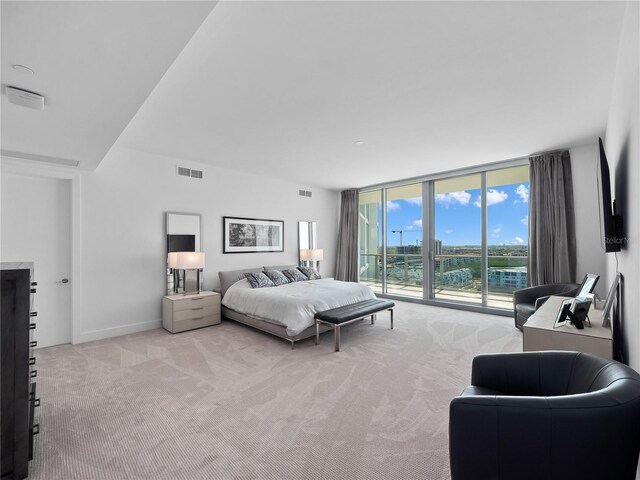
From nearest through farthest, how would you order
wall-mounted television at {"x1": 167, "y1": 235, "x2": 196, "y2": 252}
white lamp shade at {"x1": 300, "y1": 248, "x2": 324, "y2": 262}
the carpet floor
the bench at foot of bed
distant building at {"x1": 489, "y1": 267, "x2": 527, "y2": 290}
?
the carpet floor
the bench at foot of bed
wall-mounted television at {"x1": 167, "y1": 235, "x2": 196, "y2": 252}
distant building at {"x1": 489, "y1": 267, "x2": 527, "y2": 290}
white lamp shade at {"x1": 300, "y1": 248, "x2": 324, "y2": 262}

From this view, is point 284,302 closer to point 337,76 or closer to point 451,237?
point 337,76

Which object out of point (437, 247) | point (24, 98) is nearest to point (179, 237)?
point (24, 98)

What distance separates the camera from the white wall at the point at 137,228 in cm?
412

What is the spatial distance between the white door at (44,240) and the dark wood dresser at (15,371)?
286 centimetres

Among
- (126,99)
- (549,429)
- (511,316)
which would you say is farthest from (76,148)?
(511,316)

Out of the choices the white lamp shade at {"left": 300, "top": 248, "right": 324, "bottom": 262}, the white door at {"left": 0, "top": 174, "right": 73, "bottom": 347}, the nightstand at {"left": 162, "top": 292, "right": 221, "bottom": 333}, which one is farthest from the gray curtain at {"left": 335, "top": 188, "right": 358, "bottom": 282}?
the white door at {"left": 0, "top": 174, "right": 73, "bottom": 347}

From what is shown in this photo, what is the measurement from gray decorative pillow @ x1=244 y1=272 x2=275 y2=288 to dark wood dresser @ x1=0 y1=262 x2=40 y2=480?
3411mm

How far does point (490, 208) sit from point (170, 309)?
5.91m

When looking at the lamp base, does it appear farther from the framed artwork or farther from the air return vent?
the air return vent

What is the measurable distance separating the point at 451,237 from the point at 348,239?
2.52 meters

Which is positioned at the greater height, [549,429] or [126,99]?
[126,99]

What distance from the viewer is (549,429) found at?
1152 millimetres

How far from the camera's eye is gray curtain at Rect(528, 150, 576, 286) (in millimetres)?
4555

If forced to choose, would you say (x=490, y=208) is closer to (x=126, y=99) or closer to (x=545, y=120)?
(x=545, y=120)
